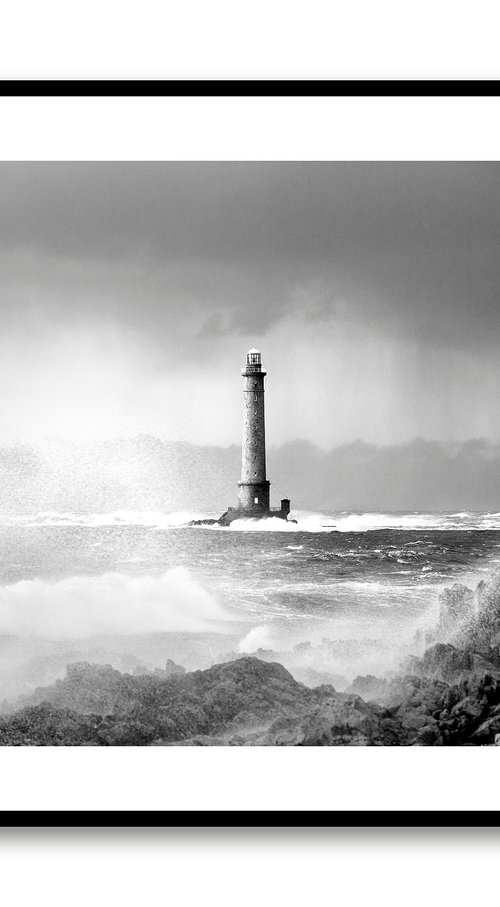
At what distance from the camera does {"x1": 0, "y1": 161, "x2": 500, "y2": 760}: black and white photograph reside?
316 cm

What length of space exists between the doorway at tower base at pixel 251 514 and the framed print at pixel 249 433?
14 millimetres

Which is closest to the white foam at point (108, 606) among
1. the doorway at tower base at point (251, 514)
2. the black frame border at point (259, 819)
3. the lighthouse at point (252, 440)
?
the doorway at tower base at point (251, 514)

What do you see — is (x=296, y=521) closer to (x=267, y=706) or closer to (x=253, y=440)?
(x=253, y=440)

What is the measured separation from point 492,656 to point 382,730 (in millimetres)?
515

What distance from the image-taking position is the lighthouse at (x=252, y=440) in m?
3.37

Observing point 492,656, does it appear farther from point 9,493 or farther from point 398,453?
point 9,493

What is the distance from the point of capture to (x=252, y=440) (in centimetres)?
339

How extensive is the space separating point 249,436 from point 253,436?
2 cm

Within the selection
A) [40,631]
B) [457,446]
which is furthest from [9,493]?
[457,446]

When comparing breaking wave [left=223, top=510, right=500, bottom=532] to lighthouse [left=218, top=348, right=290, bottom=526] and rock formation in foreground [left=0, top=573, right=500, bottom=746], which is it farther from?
rock formation in foreground [left=0, top=573, right=500, bottom=746]

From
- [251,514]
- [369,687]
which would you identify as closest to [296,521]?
[251,514]
